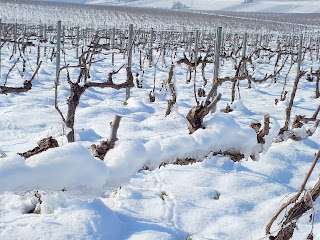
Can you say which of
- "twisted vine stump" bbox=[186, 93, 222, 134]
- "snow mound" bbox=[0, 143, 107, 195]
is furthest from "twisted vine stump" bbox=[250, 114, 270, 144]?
"snow mound" bbox=[0, 143, 107, 195]

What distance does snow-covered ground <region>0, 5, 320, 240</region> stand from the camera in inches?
47.8

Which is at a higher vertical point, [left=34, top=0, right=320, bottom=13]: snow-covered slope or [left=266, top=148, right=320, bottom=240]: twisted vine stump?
[left=34, top=0, right=320, bottom=13]: snow-covered slope

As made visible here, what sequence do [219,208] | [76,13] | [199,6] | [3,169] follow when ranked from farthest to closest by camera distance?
[199,6], [76,13], [219,208], [3,169]

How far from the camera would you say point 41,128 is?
15.0 feet

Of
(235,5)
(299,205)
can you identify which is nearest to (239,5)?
(235,5)

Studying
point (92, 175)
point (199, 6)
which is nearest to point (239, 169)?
point (92, 175)

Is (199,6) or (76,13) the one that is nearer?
(76,13)

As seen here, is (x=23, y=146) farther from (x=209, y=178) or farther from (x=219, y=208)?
(x=219, y=208)

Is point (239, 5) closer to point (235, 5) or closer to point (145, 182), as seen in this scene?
point (235, 5)

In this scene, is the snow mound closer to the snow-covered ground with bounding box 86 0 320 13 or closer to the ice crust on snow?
the ice crust on snow

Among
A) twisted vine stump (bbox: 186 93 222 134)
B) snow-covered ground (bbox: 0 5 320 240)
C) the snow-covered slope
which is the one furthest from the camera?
the snow-covered slope

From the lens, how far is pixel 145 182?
2881mm

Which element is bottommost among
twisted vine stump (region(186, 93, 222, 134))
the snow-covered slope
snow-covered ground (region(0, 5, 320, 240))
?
snow-covered ground (region(0, 5, 320, 240))

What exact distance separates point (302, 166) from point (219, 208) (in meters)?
1.22
